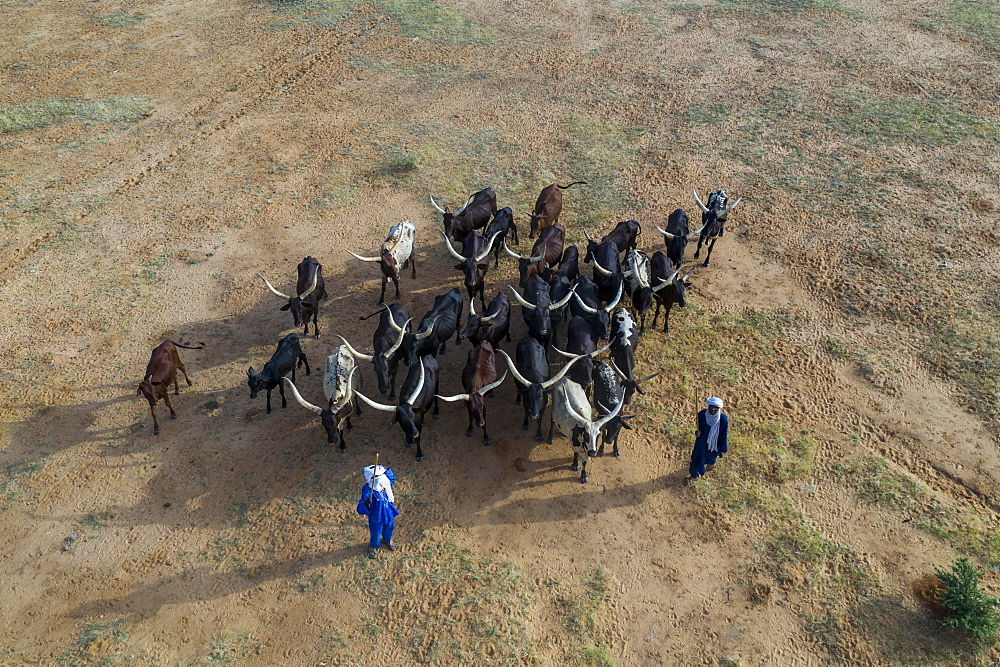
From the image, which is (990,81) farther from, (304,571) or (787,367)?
(304,571)

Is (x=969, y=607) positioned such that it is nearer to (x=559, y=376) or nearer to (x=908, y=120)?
(x=559, y=376)

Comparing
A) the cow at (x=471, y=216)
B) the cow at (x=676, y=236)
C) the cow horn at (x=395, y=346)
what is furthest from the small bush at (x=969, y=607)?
the cow at (x=471, y=216)

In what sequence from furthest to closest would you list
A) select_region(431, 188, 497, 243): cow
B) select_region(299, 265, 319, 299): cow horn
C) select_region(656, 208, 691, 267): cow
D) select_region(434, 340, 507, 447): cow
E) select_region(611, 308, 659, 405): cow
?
select_region(431, 188, 497, 243): cow
select_region(656, 208, 691, 267): cow
select_region(299, 265, 319, 299): cow horn
select_region(611, 308, 659, 405): cow
select_region(434, 340, 507, 447): cow

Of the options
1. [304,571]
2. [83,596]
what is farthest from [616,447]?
[83,596]

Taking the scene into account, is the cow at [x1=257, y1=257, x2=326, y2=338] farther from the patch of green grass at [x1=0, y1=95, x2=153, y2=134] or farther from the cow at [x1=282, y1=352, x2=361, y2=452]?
the patch of green grass at [x1=0, y1=95, x2=153, y2=134]

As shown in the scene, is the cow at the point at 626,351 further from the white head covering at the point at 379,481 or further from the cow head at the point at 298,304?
the cow head at the point at 298,304

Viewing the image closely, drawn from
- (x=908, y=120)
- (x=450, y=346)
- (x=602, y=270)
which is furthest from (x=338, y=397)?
Answer: (x=908, y=120)

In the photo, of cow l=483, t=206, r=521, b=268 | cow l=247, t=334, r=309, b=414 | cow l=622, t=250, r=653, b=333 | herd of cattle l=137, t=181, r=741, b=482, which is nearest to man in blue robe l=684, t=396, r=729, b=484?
herd of cattle l=137, t=181, r=741, b=482
